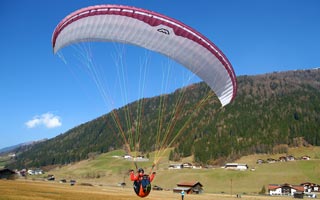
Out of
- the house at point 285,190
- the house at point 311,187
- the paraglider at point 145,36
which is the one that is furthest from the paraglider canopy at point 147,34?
the house at point 311,187

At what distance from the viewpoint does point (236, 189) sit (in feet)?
372

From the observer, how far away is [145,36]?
59.4 feet

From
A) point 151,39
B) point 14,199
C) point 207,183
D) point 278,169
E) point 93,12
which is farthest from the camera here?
point 278,169

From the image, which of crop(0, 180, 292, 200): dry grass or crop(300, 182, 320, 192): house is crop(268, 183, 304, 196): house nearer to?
crop(300, 182, 320, 192): house

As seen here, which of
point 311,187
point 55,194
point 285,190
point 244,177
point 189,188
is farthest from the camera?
point 244,177

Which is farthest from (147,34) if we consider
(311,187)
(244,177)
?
(244,177)

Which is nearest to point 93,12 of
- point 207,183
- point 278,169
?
point 207,183

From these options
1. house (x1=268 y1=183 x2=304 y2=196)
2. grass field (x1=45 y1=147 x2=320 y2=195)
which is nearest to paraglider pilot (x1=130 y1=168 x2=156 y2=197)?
house (x1=268 y1=183 x2=304 y2=196)

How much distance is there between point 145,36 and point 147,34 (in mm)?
201

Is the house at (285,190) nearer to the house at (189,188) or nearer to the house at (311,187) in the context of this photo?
the house at (311,187)

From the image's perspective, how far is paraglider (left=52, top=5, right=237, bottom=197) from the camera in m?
16.6

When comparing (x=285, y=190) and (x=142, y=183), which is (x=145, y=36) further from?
(x=285, y=190)

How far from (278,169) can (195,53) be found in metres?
130

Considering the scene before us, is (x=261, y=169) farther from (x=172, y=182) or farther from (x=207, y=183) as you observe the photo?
(x=172, y=182)
